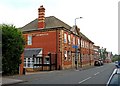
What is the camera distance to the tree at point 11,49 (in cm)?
2584

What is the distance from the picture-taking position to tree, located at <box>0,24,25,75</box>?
25844mm

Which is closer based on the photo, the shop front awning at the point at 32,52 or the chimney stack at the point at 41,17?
the shop front awning at the point at 32,52

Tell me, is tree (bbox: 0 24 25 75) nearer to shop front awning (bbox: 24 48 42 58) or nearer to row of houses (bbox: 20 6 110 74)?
row of houses (bbox: 20 6 110 74)

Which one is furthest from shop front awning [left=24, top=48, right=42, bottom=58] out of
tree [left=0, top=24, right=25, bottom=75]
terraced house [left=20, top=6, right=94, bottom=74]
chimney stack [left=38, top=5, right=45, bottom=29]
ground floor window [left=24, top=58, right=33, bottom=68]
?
tree [left=0, top=24, right=25, bottom=75]

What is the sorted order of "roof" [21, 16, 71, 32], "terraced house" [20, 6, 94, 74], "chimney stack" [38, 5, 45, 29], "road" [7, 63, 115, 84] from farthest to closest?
"roof" [21, 16, 71, 32] < "chimney stack" [38, 5, 45, 29] < "terraced house" [20, 6, 94, 74] < "road" [7, 63, 115, 84]

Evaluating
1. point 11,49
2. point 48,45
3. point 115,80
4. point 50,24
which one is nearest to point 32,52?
point 48,45

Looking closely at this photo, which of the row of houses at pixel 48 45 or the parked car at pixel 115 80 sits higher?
the row of houses at pixel 48 45

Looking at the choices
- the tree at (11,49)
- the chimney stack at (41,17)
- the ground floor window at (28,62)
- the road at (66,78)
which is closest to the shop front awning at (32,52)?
the ground floor window at (28,62)

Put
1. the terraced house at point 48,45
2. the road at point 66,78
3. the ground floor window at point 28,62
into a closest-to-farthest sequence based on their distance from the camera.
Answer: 1. the road at point 66,78
2. the ground floor window at point 28,62
3. the terraced house at point 48,45

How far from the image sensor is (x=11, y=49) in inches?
1035

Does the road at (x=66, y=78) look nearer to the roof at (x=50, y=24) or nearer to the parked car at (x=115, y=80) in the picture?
the parked car at (x=115, y=80)

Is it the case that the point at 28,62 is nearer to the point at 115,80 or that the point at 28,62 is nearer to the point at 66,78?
the point at 66,78

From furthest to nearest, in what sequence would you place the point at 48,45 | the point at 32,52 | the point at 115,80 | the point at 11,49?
the point at 48,45, the point at 32,52, the point at 11,49, the point at 115,80

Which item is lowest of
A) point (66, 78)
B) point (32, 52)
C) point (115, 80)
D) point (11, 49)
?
point (66, 78)
